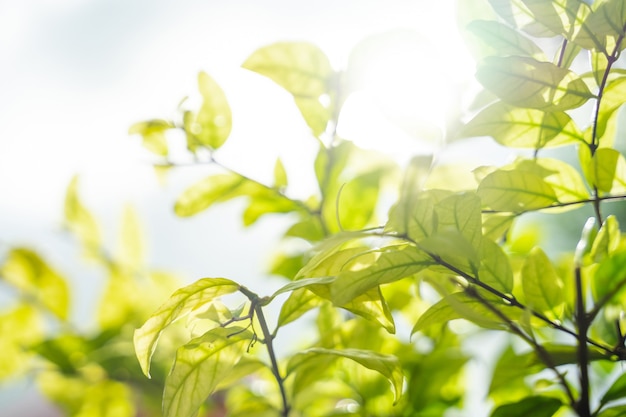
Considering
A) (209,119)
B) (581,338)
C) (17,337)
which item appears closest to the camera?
(581,338)

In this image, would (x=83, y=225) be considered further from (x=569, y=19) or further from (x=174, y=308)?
(x=569, y=19)

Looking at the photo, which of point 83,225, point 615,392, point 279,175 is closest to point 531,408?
point 615,392

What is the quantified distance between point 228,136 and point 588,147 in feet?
0.82

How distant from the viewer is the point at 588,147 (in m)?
0.33

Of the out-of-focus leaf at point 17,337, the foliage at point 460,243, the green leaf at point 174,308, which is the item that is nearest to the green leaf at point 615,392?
the foliage at point 460,243

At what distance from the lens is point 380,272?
0.27 meters

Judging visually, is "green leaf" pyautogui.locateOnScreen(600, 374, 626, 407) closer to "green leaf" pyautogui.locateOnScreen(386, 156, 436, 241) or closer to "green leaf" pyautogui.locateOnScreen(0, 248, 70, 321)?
"green leaf" pyautogui.locateOnScreen(386, 156, 436, 241)

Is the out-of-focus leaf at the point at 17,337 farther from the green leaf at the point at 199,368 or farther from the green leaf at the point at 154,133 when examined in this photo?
the green leaf at the point at 199,368

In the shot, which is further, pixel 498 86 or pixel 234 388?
pixel 234 388

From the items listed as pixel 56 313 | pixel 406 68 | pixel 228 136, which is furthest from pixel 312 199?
pixel 56 313

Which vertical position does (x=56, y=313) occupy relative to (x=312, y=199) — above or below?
below

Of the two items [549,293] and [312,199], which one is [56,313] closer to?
[312,199]

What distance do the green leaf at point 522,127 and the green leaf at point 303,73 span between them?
127mm

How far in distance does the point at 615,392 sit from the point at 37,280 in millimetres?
574
